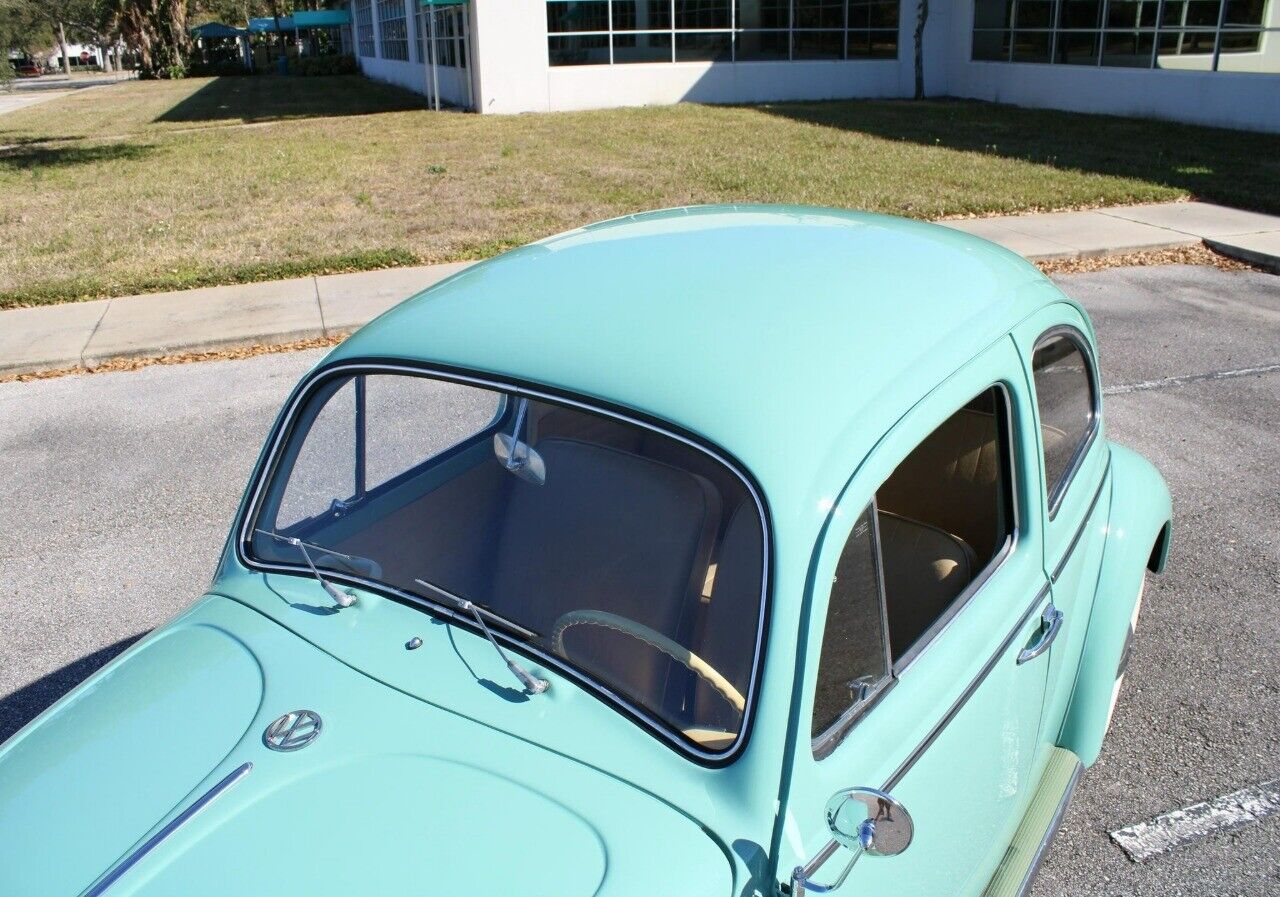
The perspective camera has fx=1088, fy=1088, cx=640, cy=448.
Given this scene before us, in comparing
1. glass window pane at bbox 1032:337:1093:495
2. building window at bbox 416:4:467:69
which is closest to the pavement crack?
glass window pane at bbox 1032:337:1093:495

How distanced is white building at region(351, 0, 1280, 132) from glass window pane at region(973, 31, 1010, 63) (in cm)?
4

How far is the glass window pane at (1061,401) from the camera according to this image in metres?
2.85

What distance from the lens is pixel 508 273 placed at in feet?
9.08

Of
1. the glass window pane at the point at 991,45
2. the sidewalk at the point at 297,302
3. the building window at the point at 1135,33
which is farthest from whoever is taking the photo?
the glass window pane at the point at 991,45

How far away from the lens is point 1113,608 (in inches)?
120

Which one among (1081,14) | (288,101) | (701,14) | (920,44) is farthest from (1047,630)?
(288,101)

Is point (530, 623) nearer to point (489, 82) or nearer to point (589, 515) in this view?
point (589, 515)

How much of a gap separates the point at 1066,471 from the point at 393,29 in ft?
126

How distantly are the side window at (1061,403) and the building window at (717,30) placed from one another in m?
22.6

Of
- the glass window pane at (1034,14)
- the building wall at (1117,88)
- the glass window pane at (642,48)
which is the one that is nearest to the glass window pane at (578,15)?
the glass window pane at (642,48)

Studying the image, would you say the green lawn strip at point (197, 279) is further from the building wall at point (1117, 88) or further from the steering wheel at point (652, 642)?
the building wall at point (1117, 88)

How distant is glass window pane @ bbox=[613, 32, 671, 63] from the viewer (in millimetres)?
24469

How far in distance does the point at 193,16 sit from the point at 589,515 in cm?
9835

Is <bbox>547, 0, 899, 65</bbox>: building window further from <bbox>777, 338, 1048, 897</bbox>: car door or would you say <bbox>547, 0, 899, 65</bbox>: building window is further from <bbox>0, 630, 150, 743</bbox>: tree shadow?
<bbox>777, 338, 1048, 897</bbox>: car door
